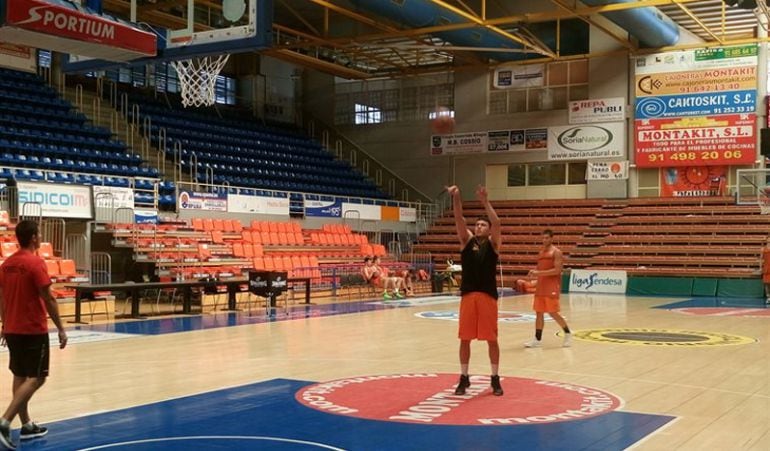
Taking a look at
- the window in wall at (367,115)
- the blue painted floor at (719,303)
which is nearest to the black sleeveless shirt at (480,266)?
the blue painted floor at (719,303)

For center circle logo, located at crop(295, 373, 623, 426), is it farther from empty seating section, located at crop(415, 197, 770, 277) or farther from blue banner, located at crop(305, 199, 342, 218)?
empty seating section, located at crop(415, 197, 770, 277)

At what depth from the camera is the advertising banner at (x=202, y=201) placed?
75.5ft

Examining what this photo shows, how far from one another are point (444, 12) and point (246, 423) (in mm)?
21164

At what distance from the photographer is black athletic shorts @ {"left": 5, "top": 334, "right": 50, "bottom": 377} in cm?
625

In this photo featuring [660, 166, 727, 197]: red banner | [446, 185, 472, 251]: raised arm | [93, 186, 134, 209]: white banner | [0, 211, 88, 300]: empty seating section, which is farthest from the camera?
[660, 166, 727, 197]: red banner

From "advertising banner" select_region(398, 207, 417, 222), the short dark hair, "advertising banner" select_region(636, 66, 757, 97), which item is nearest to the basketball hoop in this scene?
"advertising banner" select_region(636, 66, 757, 97)

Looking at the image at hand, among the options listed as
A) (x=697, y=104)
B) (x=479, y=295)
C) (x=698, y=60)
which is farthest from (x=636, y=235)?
(x=479, y=295)

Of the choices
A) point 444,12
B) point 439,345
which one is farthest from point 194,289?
point 444,12

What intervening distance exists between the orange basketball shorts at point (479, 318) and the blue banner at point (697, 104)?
2515cm

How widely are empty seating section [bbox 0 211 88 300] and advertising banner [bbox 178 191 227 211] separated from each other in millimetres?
5830

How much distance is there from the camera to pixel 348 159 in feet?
124

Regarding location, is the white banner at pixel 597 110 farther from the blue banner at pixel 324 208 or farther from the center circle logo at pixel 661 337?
the center circle logo at pixel 661 337

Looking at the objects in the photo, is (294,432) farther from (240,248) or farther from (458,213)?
(240,248)

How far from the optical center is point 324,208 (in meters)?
28.7
